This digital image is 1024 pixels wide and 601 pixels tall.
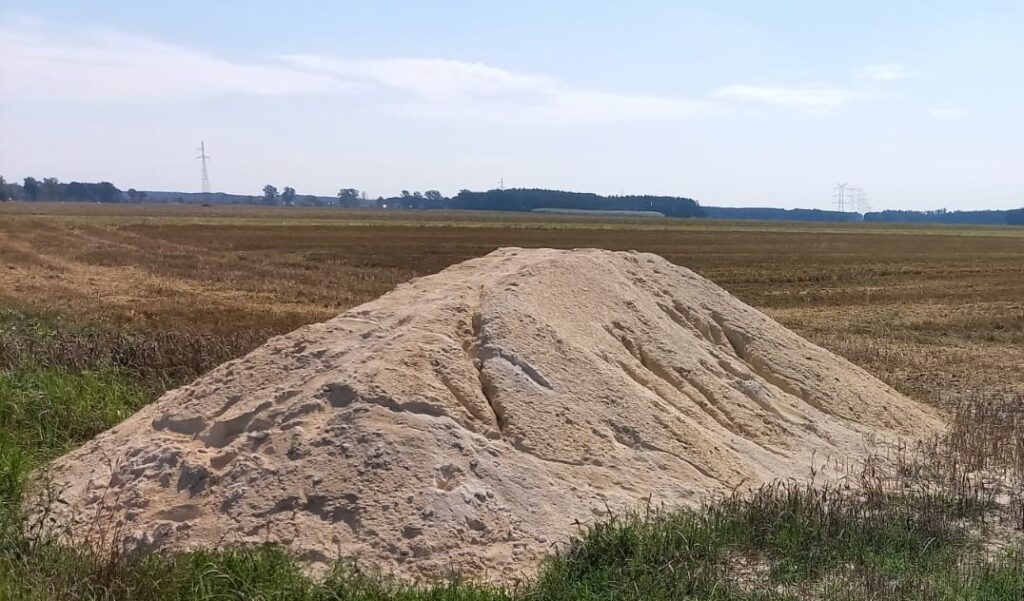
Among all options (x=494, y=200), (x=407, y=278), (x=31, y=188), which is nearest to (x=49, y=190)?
(x=31, y=188)

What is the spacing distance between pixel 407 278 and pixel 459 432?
67.5 ft

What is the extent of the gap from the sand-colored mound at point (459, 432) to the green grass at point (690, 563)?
306 millimetres

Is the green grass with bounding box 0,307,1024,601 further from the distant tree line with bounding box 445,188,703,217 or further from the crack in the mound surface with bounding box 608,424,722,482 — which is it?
the distant tree line with bounding box 445,188,703,217

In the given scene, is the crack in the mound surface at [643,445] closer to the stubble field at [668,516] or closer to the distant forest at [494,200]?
the stubble field at [668,516]

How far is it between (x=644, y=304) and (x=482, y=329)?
2.20 m

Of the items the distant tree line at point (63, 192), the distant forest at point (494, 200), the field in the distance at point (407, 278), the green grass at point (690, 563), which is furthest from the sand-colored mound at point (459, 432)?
the distant tree line at point (63, 192)

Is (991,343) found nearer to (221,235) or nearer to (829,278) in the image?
(829,278)

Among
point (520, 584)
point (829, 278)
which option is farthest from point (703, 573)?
point (829, 278)

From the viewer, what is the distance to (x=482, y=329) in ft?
22.0

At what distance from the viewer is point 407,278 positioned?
25906 mm

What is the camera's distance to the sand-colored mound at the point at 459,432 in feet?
16.4

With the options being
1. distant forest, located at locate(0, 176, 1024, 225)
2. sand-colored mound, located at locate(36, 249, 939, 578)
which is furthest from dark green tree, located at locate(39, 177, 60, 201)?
sand-colored mound, located at locate(36, 249, 939, 578)

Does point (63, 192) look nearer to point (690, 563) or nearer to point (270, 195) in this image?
point (270, 195)

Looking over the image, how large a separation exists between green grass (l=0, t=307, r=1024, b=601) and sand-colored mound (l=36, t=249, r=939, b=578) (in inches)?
12.1
